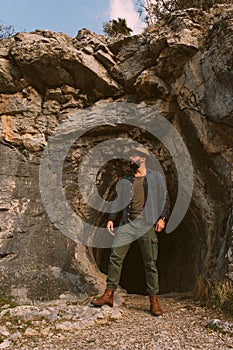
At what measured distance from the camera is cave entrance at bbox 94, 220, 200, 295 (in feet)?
A: 30.1

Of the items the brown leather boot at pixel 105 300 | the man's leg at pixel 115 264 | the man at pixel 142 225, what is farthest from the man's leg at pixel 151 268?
the brown leather boot at pixel 105 300

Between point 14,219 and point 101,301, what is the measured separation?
3572 mm

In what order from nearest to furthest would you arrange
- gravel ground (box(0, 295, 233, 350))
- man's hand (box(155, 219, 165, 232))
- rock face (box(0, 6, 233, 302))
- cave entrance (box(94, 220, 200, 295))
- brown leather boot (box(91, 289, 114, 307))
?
gravel ground (box(0, 295, 233, 350)) < brown leather boot (box(91, 289, 114, 307)) < man's hand (box(155, 219, 165, 232)) < rock face (box(0, 6, 233, 302)) < cave entrance (box(94, 220, 200, 295))

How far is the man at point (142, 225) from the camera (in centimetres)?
489

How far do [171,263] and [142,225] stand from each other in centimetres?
755

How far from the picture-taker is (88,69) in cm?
798

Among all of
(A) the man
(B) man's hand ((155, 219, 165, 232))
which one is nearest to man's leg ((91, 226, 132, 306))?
(A) the man

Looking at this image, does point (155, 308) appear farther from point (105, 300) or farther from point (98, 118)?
point (98, 118)

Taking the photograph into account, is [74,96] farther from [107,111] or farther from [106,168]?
[106,168]

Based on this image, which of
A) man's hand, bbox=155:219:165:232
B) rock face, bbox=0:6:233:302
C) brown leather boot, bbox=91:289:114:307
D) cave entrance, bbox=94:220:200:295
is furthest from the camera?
cave entrance, bbox=94:220:200:295

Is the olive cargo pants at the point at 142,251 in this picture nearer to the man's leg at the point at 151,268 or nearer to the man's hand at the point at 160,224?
the man's leg at the point at 151,268

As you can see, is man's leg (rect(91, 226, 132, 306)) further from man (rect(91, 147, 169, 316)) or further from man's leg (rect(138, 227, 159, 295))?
man's leg (rect(138, 227, 159, 295))

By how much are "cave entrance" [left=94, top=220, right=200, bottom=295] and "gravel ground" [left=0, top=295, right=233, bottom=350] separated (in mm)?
3496

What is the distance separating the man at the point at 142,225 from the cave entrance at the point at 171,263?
3.34 m
